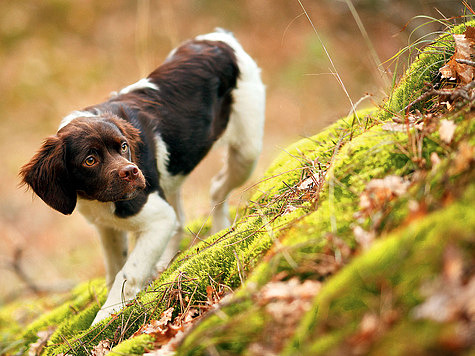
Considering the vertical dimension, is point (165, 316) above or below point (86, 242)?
above

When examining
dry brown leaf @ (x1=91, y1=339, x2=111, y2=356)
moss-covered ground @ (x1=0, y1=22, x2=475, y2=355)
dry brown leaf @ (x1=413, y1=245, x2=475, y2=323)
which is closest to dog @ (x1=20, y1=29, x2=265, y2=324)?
dry brown leaf @ (x1=91, y1=339, x2=111, y2=356)

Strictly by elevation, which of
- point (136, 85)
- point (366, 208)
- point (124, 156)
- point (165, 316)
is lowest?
point (165, 316)

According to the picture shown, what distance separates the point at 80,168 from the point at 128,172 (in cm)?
41

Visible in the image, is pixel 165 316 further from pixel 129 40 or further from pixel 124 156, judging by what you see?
pixel 129 40

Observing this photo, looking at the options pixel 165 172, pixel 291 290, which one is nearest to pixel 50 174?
pixel 165 172

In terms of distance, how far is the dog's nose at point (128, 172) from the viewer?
9.84ft

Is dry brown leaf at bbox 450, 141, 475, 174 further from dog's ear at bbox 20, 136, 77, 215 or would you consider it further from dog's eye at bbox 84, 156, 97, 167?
dog's ear at bbox 20, 136, 77, 215

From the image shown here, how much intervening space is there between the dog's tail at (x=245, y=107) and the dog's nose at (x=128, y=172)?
6.15 feet

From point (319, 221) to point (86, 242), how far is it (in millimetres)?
8226

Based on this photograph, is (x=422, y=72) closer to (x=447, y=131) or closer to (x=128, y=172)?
(x=447, y=131)

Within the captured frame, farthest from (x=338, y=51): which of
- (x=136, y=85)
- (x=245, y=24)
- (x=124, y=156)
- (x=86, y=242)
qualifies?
(x=124, y=156)

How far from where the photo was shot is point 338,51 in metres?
13.4

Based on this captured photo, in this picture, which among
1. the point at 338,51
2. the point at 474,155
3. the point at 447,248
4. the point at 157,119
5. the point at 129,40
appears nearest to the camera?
the point at 447,248

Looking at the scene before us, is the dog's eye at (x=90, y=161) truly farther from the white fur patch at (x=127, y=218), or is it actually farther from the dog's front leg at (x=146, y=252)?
the dog's front leg at (x=146, y=252)
